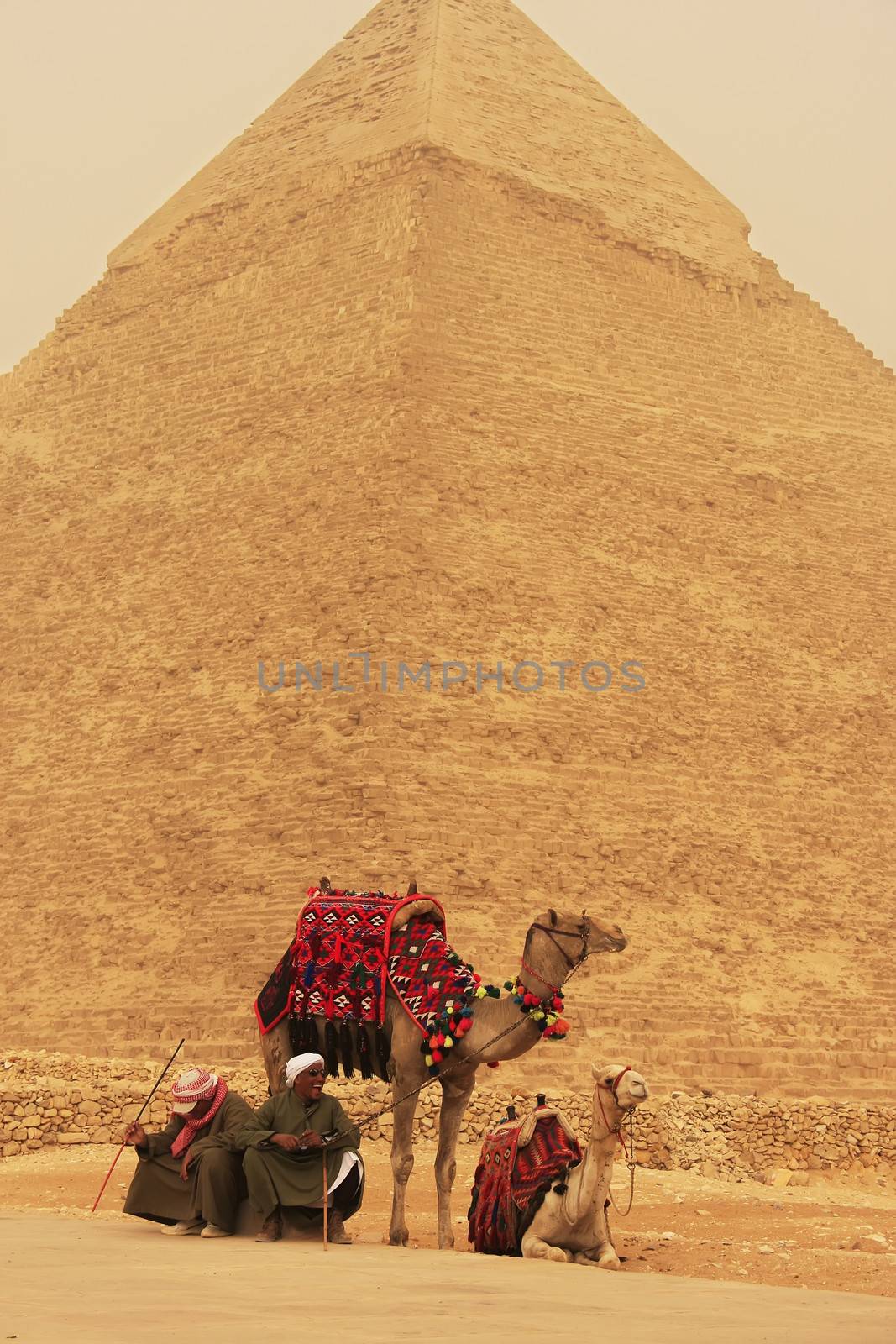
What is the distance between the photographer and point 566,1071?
55.5 feet

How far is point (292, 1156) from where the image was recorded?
823cm

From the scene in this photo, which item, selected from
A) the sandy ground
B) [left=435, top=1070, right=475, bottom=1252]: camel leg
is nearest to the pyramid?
the sandy ground

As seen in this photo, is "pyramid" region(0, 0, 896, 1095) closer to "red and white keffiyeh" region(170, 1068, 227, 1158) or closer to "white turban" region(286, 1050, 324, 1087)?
"red and white keffiyeh" region(170, 1068, 227, 1158)

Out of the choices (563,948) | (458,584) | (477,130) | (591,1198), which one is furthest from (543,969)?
(477,130)

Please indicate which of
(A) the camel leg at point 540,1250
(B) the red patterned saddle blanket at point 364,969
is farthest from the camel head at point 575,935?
(A) the camel leg at point 540,1250

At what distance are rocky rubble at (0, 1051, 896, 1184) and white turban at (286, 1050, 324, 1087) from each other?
5.50 metres

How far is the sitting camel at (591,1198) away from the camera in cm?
813

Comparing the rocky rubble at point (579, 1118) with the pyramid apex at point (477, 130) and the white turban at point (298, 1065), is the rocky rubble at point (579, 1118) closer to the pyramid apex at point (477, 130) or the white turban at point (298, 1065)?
the white turban at point (298, 1065)

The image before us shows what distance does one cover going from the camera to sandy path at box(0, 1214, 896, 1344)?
18.0 ft

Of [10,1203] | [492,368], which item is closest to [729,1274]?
[10,1203]

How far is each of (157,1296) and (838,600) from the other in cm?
1873

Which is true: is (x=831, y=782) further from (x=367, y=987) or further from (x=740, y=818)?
(x=367, y=987)

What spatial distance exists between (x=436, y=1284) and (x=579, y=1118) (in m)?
8.70

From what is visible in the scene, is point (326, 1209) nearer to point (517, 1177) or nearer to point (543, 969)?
point (517, 1177)
